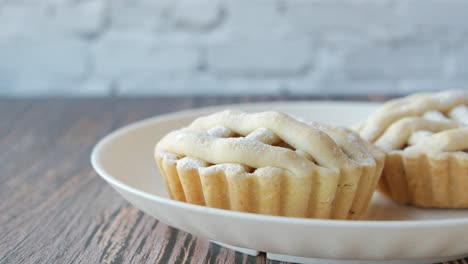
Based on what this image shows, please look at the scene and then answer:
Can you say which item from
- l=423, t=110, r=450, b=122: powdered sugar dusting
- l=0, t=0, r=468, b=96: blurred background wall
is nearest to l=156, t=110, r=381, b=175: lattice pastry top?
l=423, t=110, r=450, b=122: powdered sugar dusting

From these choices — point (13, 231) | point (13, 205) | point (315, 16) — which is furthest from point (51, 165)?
point (315, 16)

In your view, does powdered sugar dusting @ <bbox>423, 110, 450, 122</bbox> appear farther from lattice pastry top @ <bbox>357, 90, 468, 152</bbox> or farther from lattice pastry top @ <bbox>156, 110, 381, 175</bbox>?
lattice pastry top @ <bbox>156, 110, 381, 175</bbox>

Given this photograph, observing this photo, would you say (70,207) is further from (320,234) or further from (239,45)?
(239,45)

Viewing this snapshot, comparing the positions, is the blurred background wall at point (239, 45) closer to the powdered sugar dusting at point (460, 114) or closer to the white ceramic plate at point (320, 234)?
the powdered sugar dusting at point (460, 114)

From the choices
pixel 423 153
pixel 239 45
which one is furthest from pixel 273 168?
→ pixel 239 45

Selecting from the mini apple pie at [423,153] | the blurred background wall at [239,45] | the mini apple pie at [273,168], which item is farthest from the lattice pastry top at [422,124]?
the blurred background wall at [239,45]

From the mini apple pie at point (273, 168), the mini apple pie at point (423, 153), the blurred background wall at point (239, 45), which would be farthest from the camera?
the blurred background wall at point (239, 45)
